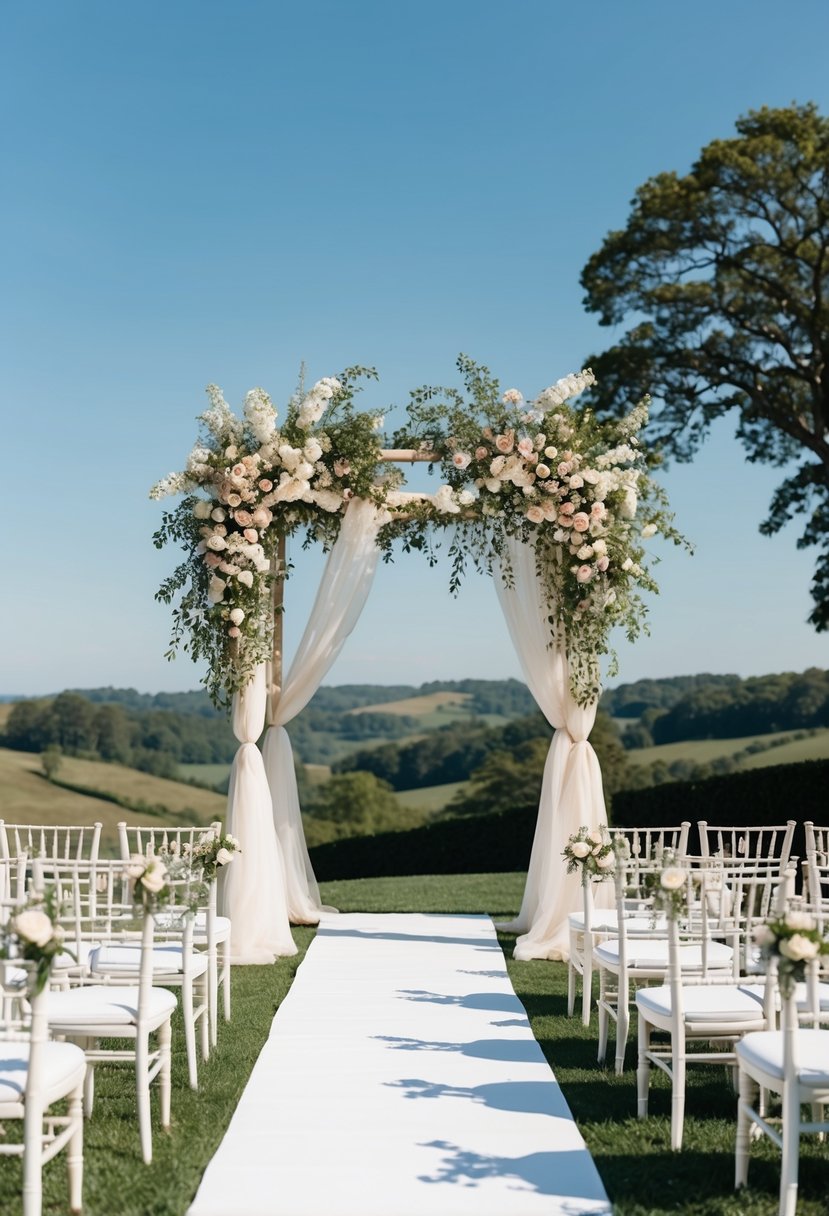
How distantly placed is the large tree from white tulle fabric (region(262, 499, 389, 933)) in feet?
25.0

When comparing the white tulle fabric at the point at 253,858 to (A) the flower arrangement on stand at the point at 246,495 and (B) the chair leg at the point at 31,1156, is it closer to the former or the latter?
(A) the flower arrangement on stand at the point at 246,495

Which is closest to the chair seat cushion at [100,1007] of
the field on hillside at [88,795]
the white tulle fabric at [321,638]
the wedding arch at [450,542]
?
the wedding arch at [450,542]

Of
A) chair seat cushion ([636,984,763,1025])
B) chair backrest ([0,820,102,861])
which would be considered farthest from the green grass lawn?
chair backrest ([0,820,102,861])

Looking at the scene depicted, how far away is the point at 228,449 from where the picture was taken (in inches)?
331

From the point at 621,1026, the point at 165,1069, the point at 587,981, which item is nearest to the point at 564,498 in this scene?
the point at 587,981

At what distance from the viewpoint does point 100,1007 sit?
13.1 ft

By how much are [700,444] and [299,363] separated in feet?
28.8

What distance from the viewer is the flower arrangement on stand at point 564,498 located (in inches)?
327

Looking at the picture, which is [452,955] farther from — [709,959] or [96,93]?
[96,93]

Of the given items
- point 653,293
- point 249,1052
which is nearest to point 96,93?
point 653,293

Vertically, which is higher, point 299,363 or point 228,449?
point 299,363

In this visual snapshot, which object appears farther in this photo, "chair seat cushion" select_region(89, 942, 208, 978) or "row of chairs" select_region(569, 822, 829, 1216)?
"chair seat cushion" select_region(89, 942, 208, 978)

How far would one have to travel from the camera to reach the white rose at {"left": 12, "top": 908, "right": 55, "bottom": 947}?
3.06 metres

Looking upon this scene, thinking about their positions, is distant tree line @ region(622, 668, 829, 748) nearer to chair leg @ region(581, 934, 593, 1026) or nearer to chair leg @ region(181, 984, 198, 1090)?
chair leg @ region(581, 934, 593, 1026)
